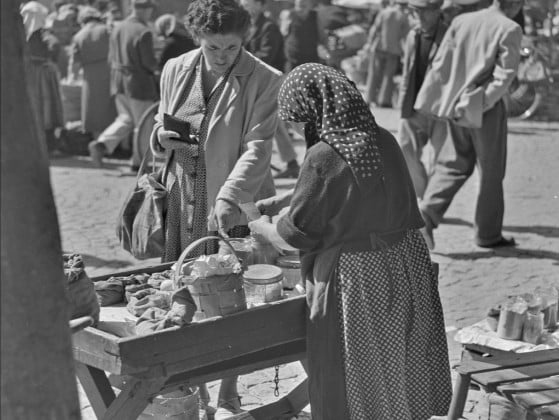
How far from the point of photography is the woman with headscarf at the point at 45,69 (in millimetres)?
11500

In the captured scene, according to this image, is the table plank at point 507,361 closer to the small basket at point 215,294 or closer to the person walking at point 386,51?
the small basket at point 215,294

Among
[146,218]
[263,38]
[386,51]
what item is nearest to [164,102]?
[146,218]

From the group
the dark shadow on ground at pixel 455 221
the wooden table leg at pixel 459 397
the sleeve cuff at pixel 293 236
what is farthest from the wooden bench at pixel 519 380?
the dark shadow on ground at pixel 455 221

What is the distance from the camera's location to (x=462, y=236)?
26.2 feet

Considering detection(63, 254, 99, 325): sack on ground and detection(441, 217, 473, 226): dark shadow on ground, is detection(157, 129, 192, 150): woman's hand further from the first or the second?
detection(441, 217, 473, 226): dark shadow on ground

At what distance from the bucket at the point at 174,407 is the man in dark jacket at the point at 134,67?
20.8ft

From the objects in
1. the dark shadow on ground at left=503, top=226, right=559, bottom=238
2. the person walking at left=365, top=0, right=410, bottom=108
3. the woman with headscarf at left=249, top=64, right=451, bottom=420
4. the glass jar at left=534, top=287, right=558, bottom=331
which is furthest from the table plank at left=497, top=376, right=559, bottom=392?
the person walking at left=365, top=0, right=410, bottom=108

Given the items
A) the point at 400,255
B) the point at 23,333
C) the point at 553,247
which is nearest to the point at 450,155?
the point at 553,247

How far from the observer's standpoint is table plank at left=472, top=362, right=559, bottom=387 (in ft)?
11.9

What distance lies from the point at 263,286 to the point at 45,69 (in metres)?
9.09

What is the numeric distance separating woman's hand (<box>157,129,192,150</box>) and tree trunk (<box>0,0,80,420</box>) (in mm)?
2104

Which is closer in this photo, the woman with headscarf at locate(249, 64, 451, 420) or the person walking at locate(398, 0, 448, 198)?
the woman with headscarf at locate(249, 64, 451, 420)

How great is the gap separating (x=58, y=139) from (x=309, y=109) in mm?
8881

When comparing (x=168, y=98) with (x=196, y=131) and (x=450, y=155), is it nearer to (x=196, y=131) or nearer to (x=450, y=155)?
(x=196, y=131)
